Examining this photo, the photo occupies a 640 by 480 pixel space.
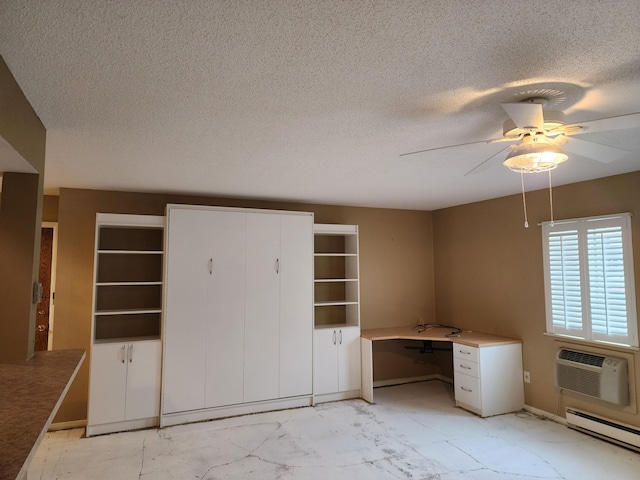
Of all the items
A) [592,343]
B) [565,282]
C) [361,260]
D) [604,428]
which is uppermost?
[361,260]

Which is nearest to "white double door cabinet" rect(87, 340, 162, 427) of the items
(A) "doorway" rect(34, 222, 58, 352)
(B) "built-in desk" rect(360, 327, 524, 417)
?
(A) "doorway" rect(34, 222, 58, 352)

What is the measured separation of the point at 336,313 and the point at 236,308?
1.47 m

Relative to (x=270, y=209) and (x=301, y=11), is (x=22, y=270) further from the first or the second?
(x=270, y=209)

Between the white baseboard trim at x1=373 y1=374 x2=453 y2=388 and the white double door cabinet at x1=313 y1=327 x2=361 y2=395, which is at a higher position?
the white double door cabinet at x1=313 y1=327 x2=361 y2=395

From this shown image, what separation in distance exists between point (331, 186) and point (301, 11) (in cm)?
279

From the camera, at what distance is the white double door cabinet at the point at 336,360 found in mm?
4613

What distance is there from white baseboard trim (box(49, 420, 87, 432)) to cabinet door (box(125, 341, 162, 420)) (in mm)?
594

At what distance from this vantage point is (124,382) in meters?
3.82

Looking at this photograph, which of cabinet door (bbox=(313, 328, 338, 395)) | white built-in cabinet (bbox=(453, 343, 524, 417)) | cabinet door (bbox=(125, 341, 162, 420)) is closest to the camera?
cabinet door (bbox=(125, 341, 162, 420))

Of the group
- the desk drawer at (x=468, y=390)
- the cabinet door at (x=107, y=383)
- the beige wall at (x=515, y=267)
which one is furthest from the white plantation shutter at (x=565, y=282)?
the cabinet door at (x=107, y=383)

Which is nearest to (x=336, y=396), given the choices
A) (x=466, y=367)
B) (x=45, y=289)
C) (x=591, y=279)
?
(x=466, y=367)

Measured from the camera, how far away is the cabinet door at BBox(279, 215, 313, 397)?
445 centimetres

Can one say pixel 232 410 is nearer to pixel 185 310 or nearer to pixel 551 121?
pixel 185 310

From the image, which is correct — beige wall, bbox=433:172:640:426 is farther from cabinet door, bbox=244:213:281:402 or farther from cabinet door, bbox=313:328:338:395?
cabinet door, bbox=244:213:281:402
